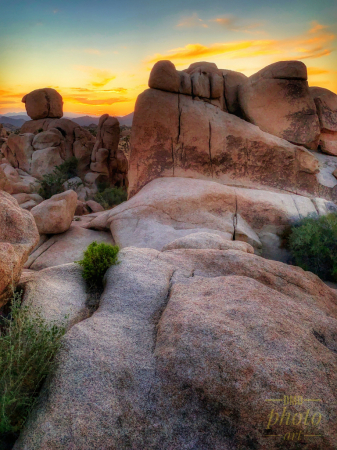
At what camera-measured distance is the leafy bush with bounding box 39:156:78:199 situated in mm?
28344

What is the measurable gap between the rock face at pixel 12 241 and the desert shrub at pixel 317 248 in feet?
33.5

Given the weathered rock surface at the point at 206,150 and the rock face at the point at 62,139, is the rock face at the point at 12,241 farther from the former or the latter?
the rock face at the point at 62,139

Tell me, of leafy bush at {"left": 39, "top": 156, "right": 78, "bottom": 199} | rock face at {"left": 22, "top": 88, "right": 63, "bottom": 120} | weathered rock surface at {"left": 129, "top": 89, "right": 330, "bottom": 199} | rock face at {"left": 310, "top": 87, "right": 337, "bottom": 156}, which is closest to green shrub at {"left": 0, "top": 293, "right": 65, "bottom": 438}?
weathered rock surface at {"left": 129, "top": 89, "right": 330, "bottom": 199}

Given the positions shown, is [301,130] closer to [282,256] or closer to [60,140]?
[282,256]

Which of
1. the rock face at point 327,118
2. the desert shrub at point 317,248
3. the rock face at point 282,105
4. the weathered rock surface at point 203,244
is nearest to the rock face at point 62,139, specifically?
the rock face at point 282,105

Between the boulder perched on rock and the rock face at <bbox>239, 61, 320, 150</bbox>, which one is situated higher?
the boulder perched on rock

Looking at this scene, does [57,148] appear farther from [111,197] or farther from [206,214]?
[206,214]

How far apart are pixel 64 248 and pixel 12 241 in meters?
6.71

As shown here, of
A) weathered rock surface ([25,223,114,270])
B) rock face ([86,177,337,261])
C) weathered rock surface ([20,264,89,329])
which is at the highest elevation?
weathered rock surface ([20,264,89,329])

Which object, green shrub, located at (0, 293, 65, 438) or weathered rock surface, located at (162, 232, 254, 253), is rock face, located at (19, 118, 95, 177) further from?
green shrub, located at (0, 293, 65, 438)

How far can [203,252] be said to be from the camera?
834cm

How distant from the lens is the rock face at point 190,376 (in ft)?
13.3

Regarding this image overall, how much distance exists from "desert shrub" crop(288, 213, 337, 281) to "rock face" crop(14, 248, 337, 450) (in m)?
7.10

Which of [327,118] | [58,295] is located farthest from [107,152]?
[58,295]
